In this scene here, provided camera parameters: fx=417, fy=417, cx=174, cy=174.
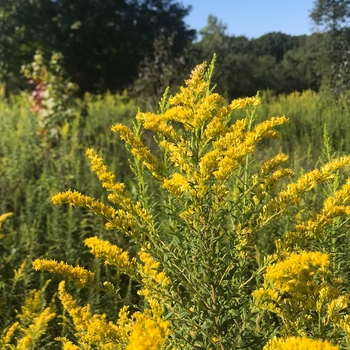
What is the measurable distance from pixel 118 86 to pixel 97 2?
148 inches

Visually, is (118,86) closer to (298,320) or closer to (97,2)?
(97,2)

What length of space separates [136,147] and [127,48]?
18560mm

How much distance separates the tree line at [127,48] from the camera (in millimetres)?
10719

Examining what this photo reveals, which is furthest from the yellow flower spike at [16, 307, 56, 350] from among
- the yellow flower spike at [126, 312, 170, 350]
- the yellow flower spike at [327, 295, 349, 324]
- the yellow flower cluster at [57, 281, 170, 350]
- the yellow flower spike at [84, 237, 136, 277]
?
the yellow flower spike at [327, 295, 349, 324]

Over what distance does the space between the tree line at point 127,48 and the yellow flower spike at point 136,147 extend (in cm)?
764

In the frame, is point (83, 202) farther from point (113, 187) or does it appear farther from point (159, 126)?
point (159, 126)

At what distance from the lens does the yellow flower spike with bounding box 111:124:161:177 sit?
110 cm

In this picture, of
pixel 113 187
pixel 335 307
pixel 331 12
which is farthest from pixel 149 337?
pixel 331 12

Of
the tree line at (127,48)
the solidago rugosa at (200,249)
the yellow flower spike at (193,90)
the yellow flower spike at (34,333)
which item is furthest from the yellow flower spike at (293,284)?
the tree line at (127,48)

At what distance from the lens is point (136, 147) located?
44.3 inches

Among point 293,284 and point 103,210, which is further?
point 103,210

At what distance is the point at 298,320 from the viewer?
1.03 meters

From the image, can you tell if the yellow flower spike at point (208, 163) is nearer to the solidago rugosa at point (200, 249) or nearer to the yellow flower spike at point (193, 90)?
the solidago rugosa at point (200, 249)

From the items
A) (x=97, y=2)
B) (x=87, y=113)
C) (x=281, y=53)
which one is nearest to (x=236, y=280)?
(x=87, y=113)
